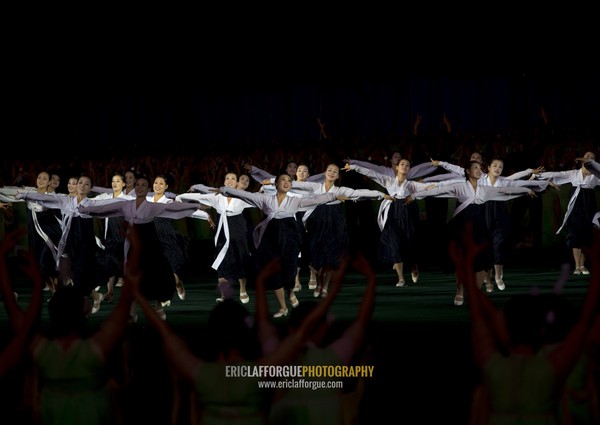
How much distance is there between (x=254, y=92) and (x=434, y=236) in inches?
519

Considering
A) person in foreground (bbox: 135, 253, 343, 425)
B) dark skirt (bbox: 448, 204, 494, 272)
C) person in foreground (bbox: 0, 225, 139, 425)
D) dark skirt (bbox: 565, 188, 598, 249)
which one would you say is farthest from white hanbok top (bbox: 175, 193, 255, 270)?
person in foreground (bbox: 135, 253, 343, 425)

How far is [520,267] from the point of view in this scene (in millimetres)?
14297

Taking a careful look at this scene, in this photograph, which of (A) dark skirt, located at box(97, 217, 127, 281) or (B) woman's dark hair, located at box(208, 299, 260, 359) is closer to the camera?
(B) woman's dark hair, located at box(208, 299, 260, 359)

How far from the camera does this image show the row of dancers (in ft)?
34.5

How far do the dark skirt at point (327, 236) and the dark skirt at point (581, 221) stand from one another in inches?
116

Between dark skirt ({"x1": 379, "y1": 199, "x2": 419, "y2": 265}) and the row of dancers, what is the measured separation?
0.01 meters

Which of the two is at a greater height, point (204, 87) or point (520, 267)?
point (204, 87)

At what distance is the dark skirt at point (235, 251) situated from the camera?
38.5 feet

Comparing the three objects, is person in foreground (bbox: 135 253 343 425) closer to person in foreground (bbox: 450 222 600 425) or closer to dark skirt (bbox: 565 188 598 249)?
person in foreground (bbox: 450 222 600 425)

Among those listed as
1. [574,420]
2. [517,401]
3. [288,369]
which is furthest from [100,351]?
[574,420]

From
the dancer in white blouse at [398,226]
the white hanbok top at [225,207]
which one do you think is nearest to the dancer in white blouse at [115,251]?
the white hanbok top at [225,207]

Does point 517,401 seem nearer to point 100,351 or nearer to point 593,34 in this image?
point 100,351

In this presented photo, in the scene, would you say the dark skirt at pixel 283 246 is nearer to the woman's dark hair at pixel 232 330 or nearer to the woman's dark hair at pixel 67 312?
the woman's dark hair at pixel 67 312

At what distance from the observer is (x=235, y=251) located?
38.8ft
